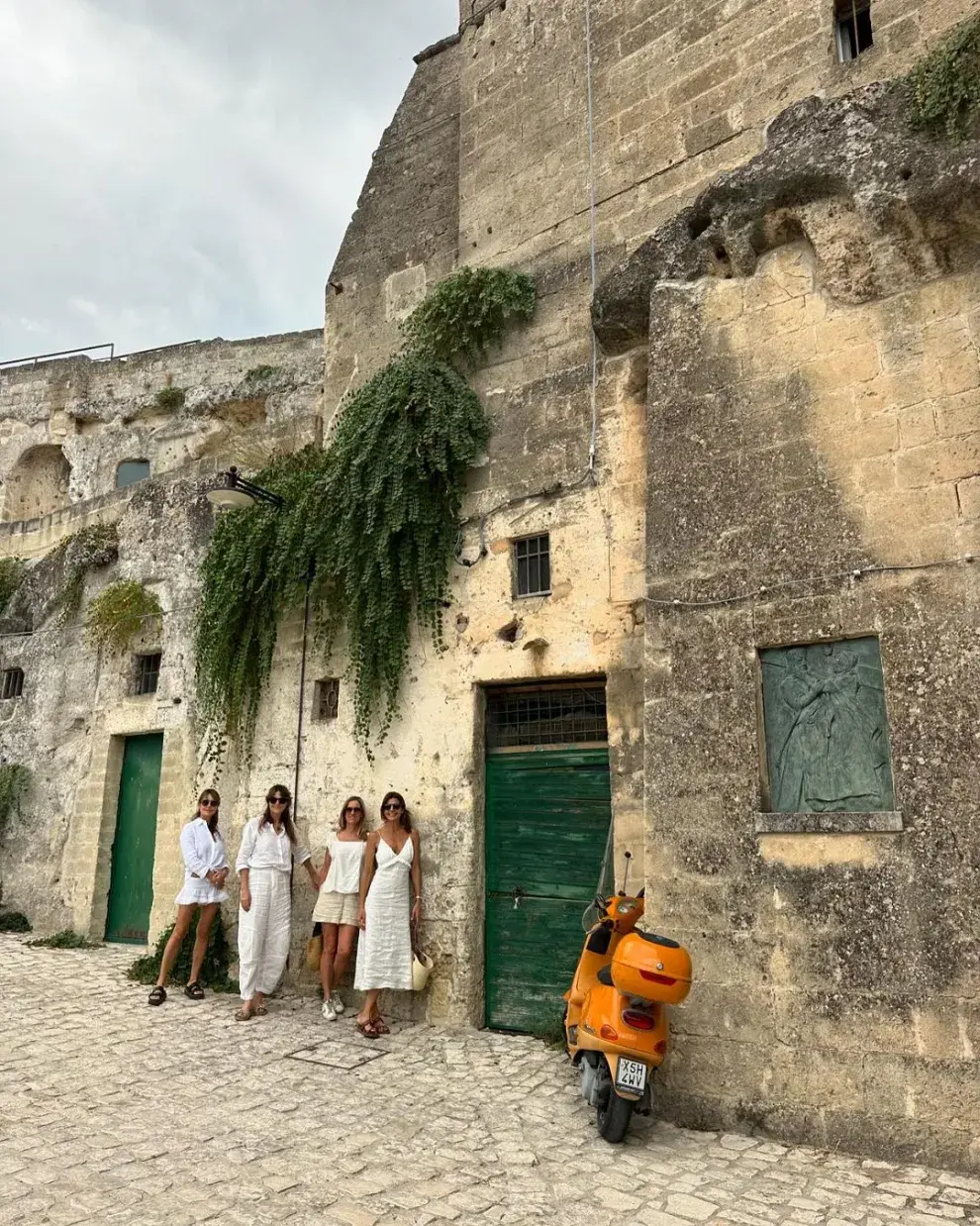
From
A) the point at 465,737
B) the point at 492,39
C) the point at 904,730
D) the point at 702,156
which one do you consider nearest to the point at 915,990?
the point at 904,730

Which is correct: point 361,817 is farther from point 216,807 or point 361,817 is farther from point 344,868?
point 216,807

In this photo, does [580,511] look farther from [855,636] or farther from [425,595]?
[855,636]

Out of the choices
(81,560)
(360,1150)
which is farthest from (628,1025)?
(81,560)

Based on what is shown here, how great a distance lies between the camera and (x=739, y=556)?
4.70 m

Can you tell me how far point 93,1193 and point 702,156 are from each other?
22.1ft

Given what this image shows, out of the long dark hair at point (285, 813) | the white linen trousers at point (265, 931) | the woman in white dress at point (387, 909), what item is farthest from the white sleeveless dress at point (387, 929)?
the long dark hair at point (285, 813)

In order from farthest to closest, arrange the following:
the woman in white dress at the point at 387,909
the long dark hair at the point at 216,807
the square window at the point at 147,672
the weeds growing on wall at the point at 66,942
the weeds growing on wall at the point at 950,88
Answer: the square window at the point at 147,672 → the weeds growing on wall at the point at 66,942 → the long dark hair at the point at 216,807 → the woman in white dress at the point at 387,909 → the weeds growing on wall at the point at 950,88

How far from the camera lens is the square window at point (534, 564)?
6.23 m

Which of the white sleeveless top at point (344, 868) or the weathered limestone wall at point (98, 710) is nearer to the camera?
the white sleeveless top at point (344, 868)

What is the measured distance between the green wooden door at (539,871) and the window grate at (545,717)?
11cm

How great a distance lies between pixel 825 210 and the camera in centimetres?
472

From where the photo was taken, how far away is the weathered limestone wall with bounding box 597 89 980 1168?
3.83 meters

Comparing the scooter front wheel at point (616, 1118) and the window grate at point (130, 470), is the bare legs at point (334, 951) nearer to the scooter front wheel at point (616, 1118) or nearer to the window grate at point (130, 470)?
A: the scooter front wheel at point (616, 1118)

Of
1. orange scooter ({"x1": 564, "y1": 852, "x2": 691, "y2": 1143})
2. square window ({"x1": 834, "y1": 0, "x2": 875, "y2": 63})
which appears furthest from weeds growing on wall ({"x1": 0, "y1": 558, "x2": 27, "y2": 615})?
square window ({"x1": 834, "y1": 0, "x2": 875, "y2": 63})
